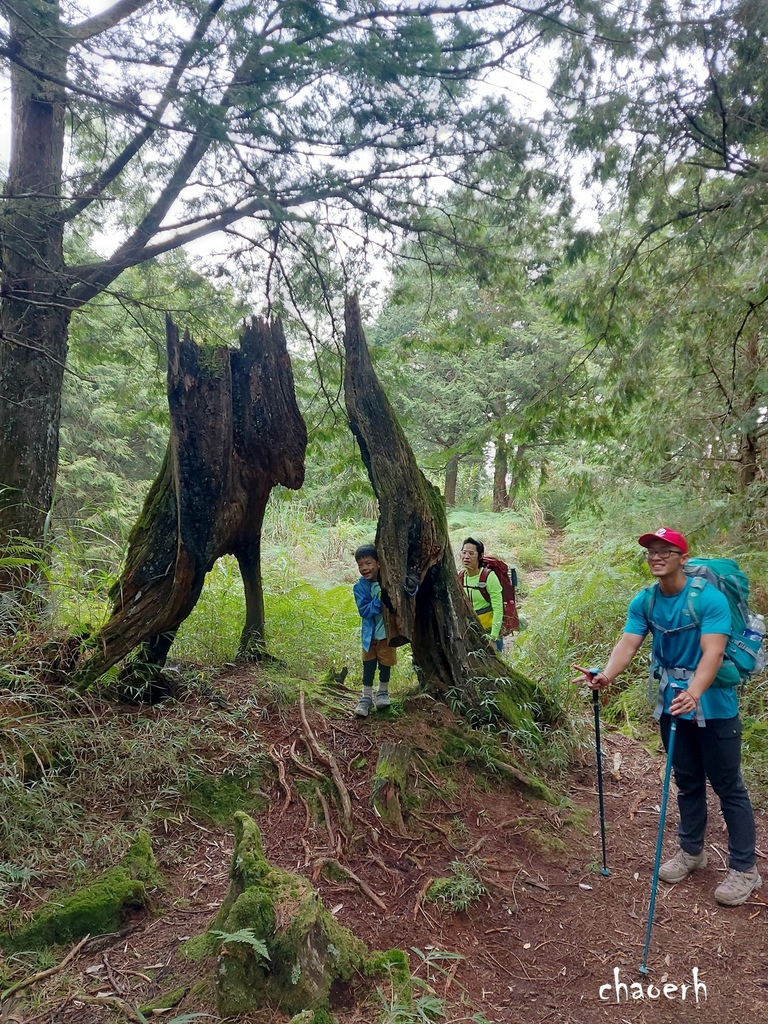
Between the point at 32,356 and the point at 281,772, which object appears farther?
the point at 32,356

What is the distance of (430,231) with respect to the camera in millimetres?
5746

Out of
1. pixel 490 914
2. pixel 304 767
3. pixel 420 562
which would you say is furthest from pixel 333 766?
pixel 420 562

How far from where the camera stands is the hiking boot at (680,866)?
12.1ft

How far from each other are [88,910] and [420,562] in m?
3.08

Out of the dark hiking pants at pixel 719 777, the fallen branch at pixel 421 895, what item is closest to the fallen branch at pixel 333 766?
the fallen branch at pixel 421 895

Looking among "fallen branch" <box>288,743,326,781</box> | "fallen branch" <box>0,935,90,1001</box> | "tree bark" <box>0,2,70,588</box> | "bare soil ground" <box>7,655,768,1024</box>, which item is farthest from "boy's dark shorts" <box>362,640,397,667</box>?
"tree bark" <box>0,2,70,588</box>

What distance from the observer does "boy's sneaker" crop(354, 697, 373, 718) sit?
5.01m

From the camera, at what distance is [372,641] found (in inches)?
202

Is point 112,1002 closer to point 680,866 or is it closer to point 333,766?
point 333,766

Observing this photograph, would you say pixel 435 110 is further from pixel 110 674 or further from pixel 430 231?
pixel 110 674

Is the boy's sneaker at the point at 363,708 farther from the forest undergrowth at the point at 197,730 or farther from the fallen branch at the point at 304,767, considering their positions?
the fallen branch at the point at 304,767

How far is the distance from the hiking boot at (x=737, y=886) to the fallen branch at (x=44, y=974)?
11.5ft

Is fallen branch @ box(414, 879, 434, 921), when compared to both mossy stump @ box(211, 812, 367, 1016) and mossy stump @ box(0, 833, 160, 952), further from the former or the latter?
mossy stump @ box(0, 833, 160, 952)

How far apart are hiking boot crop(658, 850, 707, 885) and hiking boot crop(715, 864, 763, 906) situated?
21cm
